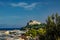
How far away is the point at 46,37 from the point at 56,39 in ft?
2.76

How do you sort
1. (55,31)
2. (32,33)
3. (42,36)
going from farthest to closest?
(32,33) < (42,36) < (55,31)

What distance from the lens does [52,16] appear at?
640 inches

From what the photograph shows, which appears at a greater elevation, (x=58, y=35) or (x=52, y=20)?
(x=52, y=20)

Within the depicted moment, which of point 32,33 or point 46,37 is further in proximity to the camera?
point 32,33

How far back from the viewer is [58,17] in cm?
1593

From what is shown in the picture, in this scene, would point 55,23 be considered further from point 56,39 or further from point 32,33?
point 32,33

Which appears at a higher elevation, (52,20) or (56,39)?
(52,20)

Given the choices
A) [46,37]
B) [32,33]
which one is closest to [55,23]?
[46,37]

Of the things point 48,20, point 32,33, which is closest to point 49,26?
point 48,20

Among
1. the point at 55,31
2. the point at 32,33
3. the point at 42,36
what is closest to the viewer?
the point at 55,31

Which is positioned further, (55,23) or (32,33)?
(32,33)

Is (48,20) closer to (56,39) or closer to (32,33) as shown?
(56,39)

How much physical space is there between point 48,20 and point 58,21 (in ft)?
2.51

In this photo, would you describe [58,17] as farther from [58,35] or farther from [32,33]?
[32,33]
